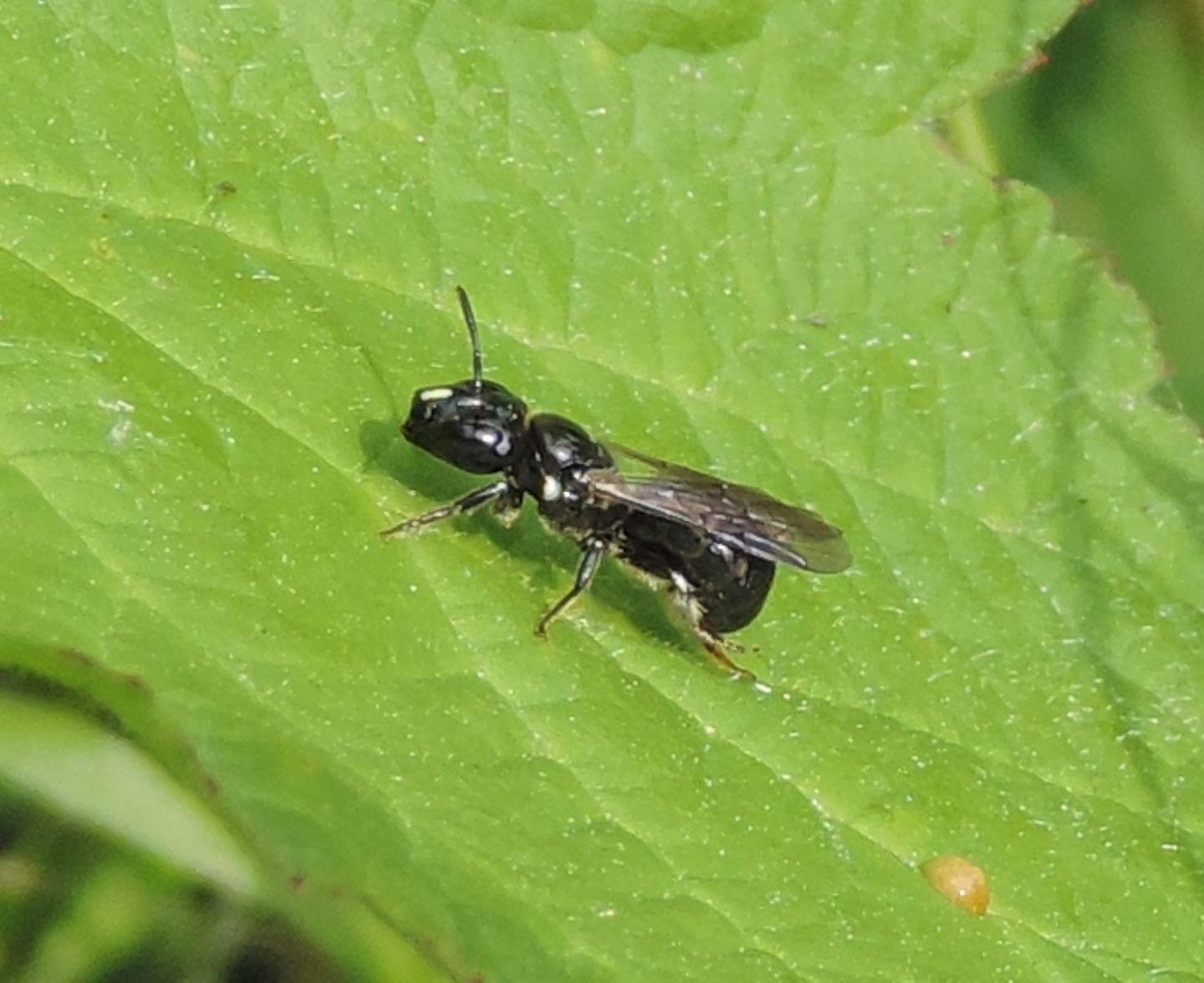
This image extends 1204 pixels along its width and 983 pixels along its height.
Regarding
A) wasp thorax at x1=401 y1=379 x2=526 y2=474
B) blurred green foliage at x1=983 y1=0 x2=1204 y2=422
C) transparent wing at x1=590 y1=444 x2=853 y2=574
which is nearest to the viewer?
wasp thorax at x1=401 y1=379 x2=526 y2=474

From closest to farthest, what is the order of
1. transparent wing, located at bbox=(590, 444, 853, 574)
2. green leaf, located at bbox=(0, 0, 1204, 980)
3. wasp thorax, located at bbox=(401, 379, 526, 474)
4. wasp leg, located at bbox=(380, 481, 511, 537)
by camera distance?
green leaf, located at bbox=(0, 0, 1204, 980)
wasp leg, located at bbox=(380, 481, 511, 537)
wasp thorax, located at bbox=(401, 379, 526, 474)
transparent wing, located at bbox=(590, 444, 853, 574)

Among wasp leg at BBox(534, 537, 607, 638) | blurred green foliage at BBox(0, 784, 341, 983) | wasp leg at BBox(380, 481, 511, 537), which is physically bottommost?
blurred green foliage at BBox(0, 784, 341, 983)

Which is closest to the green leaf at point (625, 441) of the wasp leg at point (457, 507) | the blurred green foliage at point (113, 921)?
the wasp leg at point (457, 507)

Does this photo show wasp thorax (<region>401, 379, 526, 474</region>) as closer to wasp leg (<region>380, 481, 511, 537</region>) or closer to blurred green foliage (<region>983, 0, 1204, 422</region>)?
wasp leg (<region>380, 481, 511, 537</region>)

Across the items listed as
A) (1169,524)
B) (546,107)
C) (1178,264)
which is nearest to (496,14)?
(546,107)

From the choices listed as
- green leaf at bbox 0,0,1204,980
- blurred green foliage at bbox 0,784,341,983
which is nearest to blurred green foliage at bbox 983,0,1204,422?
green leaf at bbox 0,0,1204,980
